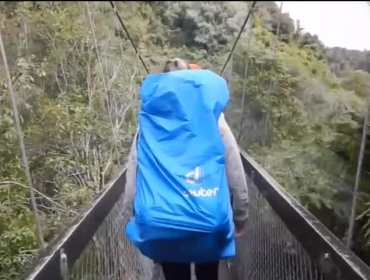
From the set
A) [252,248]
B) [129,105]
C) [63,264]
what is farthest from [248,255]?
[129,105]

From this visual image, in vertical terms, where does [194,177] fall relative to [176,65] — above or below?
below

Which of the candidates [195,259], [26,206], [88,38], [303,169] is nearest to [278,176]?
[303,169]

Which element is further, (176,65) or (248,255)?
(248,255)

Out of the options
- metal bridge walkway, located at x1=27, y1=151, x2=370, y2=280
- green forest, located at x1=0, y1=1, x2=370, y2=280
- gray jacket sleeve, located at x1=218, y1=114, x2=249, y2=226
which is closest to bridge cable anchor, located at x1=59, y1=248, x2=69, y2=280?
metal bridge walkway, located at x1=27, y1=151, x2=370, y2=280

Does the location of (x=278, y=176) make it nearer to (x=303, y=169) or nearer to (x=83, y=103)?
(x=303, y=169)

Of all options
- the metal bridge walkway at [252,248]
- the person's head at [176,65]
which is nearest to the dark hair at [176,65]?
the person's head at [176,65]

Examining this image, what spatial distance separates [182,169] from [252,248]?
3.03 ft

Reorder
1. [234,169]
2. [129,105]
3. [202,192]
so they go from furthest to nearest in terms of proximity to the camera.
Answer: [129,105]
[234,169]
[202,192]

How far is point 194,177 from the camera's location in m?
1.18

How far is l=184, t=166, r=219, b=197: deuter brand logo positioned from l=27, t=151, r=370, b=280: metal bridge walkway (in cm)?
20

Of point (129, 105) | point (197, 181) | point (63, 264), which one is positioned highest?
point (197, 181)

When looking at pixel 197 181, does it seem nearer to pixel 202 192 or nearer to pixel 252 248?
pixel 202 192

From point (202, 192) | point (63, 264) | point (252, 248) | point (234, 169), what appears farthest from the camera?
point (252, 248)

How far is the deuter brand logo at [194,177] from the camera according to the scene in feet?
3.85
